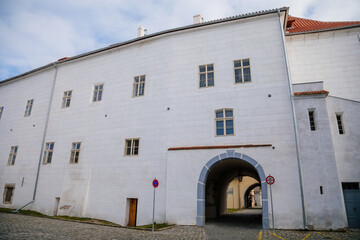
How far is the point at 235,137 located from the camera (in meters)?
13.5

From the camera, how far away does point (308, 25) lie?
60.0 feet

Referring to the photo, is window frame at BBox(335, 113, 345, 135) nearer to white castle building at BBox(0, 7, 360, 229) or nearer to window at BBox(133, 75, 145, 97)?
white castle building at BBox(0, 7, 360, 229)

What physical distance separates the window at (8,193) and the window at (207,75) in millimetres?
17392

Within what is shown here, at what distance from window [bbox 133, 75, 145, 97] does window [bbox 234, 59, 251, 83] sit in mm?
6432

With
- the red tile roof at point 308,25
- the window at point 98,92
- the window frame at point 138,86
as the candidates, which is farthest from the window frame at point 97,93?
the red tile roof at point 308,25

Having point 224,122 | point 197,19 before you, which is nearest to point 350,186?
point 224,122

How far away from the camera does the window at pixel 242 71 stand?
47.7 feet

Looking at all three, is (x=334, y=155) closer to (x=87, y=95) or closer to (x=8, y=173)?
(x=87, y=95)

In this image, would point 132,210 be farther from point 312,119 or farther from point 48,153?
point 312,119

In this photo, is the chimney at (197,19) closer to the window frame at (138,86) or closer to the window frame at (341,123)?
the window frame at (138,86)

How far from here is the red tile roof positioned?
16.8m

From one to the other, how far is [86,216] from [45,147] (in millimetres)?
7058

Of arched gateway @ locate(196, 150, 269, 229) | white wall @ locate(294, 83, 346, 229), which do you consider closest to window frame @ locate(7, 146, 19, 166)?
arched gateway @ locate(196, 150, 269, 229)

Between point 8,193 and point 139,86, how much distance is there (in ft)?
46.9
